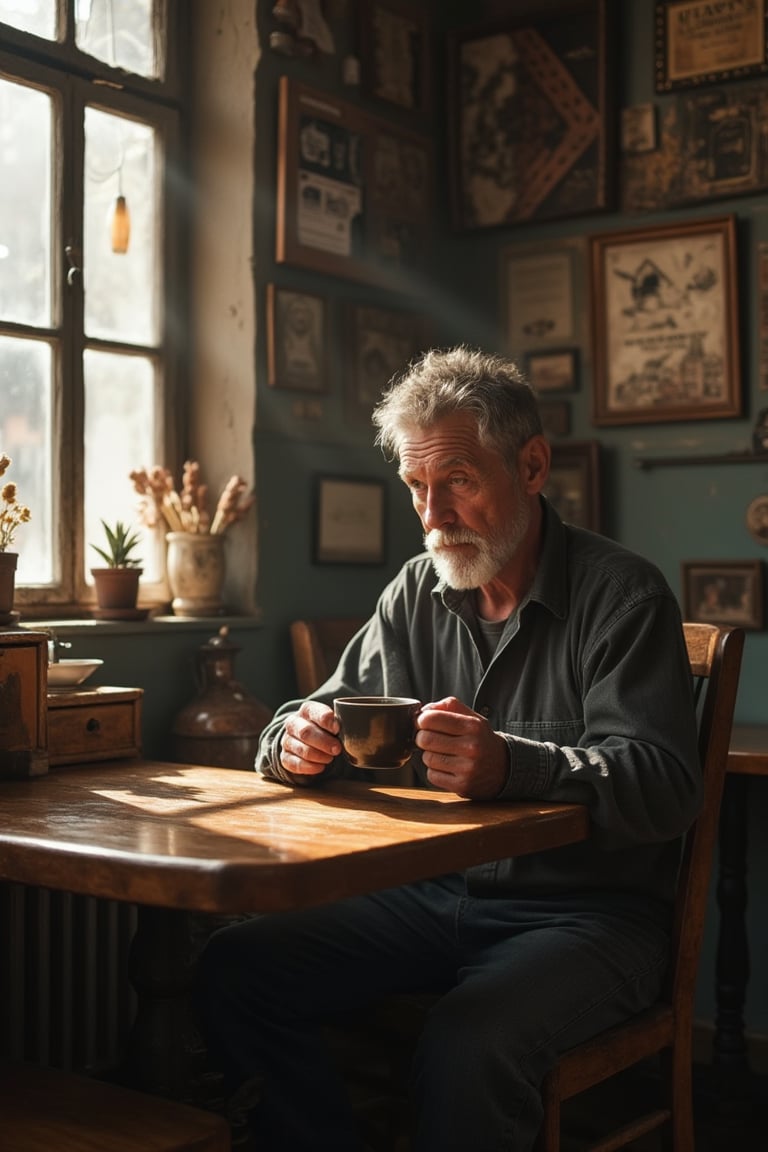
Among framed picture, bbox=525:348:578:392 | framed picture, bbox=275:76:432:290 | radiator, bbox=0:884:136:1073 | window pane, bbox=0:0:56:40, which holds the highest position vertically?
window pane, bbox=0:0:56:40

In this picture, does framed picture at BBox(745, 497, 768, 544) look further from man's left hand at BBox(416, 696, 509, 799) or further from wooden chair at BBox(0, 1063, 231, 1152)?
wooden chair at BBox(0, 1063, 231, 1152)

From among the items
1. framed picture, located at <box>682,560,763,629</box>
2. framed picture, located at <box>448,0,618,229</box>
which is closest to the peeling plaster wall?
framed picture, located at <box>448,0,618,229</box>

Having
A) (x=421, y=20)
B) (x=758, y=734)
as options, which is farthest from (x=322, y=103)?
(x=758, y=734)

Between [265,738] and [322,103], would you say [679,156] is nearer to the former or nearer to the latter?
[322,103]

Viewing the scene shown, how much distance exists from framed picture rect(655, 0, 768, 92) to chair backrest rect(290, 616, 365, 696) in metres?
1.79

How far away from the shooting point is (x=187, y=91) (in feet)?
11.9

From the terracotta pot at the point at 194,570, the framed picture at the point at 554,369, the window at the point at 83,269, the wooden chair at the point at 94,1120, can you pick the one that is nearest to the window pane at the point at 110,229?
the window at the point at 83,269

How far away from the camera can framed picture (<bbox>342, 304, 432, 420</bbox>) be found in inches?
151

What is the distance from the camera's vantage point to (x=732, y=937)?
3.25 m

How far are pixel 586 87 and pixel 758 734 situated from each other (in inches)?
76.1

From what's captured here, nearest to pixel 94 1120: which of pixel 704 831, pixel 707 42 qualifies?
pixel 704 831

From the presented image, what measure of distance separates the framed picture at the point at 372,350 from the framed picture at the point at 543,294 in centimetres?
30

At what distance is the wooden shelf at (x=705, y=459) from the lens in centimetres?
363

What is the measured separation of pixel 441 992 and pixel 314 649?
136 cm
